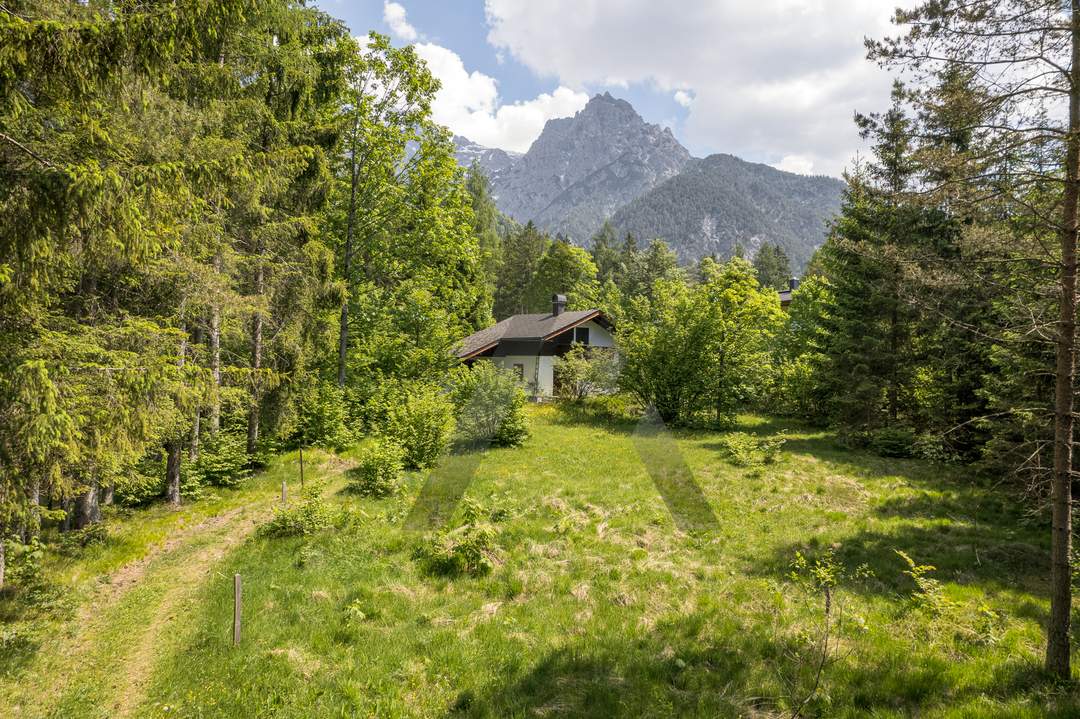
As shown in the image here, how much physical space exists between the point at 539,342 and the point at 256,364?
19563 mm

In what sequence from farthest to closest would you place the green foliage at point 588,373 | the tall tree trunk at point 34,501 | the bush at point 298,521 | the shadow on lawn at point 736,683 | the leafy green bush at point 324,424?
1. the green foliage at point 588,373
2. the leafy green bush at point 324,424
3. the bush at point 298,521
4. the tall tree trunk at point 34,501
5. the shadow on lawn at point 736,683

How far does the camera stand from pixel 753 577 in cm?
840

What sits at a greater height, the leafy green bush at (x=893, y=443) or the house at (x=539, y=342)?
the house at (x=539, y=342)

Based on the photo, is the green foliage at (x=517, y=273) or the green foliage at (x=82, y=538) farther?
the green foliage at (x=517, y=273)

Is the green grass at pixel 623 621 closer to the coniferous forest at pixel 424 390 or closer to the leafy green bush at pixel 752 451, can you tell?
the coniferous forest at pixel 424 390

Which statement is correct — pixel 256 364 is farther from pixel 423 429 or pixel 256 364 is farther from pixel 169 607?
pixel 169 607

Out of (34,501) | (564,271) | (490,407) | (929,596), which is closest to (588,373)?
(490,407)

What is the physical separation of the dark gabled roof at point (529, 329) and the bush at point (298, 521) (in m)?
20.5

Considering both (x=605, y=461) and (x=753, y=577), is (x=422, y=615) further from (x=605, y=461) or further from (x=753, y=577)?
(x=605, y=461)

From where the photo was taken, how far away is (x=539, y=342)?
105 ft

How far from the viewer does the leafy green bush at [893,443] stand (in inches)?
688

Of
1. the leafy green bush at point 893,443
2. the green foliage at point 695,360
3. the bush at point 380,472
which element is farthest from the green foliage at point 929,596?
the green foliage at point 695,360

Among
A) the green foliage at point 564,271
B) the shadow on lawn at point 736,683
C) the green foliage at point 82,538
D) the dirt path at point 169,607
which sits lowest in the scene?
the dirt path at point 169,607

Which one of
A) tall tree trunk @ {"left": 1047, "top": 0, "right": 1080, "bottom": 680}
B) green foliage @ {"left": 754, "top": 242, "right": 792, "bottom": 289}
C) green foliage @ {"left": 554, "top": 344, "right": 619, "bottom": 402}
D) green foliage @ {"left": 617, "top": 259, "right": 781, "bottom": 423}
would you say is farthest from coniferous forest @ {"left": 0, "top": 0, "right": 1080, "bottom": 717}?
green foliage @ {"left": 754, "top": 242, "right": 792, "bottom": 289}
